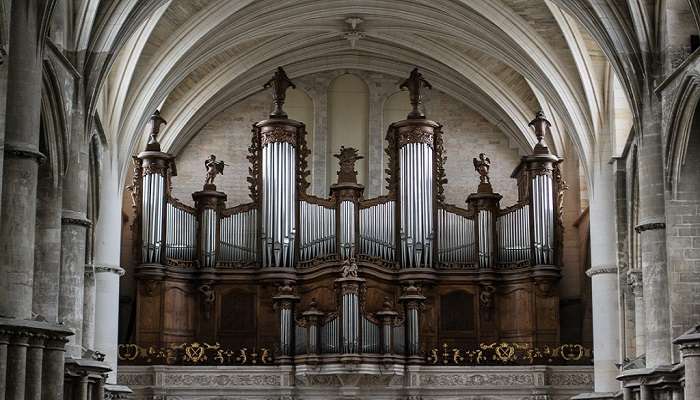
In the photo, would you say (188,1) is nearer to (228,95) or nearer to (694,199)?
(228,95)

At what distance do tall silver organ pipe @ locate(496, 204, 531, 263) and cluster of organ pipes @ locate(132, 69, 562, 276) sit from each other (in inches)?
0.9

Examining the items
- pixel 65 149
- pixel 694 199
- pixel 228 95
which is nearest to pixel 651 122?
pixel 694 199

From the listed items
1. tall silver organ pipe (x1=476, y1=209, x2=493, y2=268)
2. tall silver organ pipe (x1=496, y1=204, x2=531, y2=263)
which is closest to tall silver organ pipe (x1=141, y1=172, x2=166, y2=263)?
tall silver organ pipe (x1=476, y1=209, x2=493, y2=268)

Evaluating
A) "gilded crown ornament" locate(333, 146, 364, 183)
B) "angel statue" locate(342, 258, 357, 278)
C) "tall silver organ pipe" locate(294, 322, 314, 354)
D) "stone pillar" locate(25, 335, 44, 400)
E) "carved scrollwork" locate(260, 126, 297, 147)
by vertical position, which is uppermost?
"carved scrollwork" locate(260, 126, 297, 147)

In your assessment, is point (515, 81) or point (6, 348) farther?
point (515, 81)

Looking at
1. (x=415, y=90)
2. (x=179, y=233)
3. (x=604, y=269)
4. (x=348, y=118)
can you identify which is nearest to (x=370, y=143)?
(x=348, y=118)

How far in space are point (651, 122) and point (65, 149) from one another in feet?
34.6

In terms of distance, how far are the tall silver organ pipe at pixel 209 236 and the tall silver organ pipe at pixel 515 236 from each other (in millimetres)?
6826

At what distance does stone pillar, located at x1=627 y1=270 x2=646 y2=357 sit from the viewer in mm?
30578

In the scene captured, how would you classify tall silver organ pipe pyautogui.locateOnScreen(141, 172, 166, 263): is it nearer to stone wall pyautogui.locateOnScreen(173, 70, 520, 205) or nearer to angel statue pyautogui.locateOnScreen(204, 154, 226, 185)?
angel statue pyautogui.locateOnScreen(204, 154, 226, 185)

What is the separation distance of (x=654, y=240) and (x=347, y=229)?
10.9 m

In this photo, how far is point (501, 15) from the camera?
114 feet

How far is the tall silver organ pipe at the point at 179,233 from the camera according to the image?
121 feet

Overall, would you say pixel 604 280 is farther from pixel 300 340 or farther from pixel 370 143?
pixel 370 143
